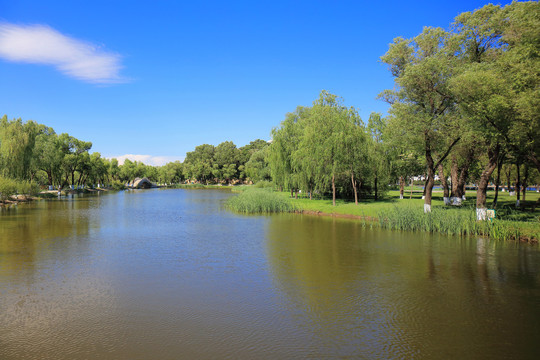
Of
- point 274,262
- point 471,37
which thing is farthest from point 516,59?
point 274,262

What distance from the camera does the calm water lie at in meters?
7.30

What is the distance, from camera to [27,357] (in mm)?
6746

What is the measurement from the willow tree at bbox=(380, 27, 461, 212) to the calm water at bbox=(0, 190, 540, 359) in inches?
329

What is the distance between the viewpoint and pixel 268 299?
33.1 ft

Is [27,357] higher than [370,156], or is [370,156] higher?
[370,156]

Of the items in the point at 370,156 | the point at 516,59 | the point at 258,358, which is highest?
the point at 516,59

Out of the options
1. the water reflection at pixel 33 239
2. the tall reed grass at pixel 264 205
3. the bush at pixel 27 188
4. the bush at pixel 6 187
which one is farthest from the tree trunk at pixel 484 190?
the bush at pixel 27 188

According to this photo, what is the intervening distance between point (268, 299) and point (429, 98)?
806 inches

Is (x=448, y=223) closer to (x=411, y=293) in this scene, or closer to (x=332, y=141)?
(x=411, y=293)

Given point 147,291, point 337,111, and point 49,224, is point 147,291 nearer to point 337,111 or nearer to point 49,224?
point 49,224

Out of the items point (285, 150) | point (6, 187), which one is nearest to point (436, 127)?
point (285, 150)

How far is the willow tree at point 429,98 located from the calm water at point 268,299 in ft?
27.4

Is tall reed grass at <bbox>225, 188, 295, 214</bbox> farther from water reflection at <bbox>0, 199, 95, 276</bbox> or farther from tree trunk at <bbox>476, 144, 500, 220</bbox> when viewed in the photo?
tree trunk at <bbox>476, 144, 500, 220</bbox>

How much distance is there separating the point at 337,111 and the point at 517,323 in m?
28.4
